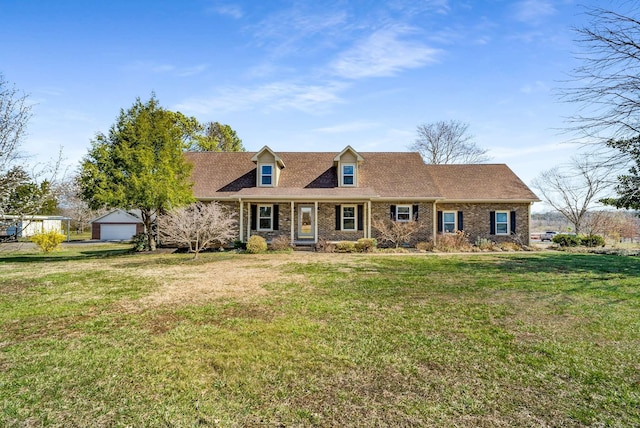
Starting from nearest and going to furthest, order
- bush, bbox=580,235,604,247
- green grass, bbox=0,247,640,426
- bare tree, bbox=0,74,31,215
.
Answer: green grass, bbox=0,247,640,426 → bare tree, bbox=0,74,31,215 → bush, bbox=580,235,604,247

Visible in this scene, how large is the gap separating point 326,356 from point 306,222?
16238 mm

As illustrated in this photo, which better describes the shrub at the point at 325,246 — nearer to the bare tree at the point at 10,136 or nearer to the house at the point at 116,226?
the bare tree at the point at 10,136

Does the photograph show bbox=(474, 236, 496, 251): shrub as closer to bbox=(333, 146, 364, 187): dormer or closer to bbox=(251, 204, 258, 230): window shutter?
bbox=(333, 146, 364, 187): dormer

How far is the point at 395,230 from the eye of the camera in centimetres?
1850

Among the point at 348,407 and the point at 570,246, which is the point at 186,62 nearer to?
the point at 348,407

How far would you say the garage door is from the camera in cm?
3400

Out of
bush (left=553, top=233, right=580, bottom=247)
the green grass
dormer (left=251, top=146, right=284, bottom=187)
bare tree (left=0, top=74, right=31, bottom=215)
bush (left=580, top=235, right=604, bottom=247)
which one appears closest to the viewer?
the green grass

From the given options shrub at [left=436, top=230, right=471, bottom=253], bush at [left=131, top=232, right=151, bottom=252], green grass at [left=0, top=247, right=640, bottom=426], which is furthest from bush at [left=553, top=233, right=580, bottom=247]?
bush at [left=131, top=232, right=151, bottom=252]

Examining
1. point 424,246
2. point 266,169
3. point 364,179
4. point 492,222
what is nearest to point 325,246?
point 424,246

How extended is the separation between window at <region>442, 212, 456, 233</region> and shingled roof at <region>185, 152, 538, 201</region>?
111cm

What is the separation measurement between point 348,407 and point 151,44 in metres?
12.6

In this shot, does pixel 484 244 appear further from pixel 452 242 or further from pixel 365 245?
pixel 365 245

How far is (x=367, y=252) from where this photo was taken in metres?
17.4

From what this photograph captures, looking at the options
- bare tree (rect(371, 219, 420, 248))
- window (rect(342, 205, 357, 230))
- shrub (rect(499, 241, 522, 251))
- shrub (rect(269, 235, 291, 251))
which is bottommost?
shrub (rect(499, 241, 522, 251))
